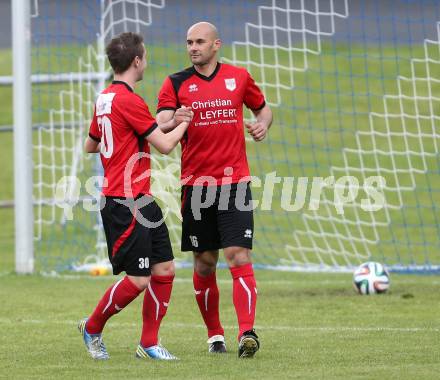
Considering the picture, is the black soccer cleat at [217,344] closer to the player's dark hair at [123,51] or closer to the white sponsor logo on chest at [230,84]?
the white sponsor logo on chest at [230,84]

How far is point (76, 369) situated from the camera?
23.2 feet

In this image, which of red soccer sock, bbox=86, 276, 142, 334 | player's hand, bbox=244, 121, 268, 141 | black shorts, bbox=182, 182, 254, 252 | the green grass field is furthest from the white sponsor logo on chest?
the green grass field

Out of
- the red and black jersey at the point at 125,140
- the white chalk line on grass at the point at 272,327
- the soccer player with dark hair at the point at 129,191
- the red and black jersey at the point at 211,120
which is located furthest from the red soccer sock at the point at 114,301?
the white chalk line on grass at the point at 272,327

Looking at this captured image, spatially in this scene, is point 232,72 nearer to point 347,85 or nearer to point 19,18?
point 19,18

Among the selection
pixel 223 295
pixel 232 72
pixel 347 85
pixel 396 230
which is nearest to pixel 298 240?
pixel 396 230

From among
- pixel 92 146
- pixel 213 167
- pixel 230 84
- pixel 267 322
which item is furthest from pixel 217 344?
pixel 230 84

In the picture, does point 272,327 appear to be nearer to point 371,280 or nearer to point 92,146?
point 371,280

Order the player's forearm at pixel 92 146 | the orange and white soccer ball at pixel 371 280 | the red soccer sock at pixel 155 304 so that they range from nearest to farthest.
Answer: the red soccer sock at pixel 155 304
the player's forearm at pixel 92 146
the orange and white soccer ball at pixel 371 280

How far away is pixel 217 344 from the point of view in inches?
305

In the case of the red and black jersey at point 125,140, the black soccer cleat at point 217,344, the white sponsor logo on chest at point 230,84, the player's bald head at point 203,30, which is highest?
the player's bald head at point 203,30

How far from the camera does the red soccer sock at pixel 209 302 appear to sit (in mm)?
7832

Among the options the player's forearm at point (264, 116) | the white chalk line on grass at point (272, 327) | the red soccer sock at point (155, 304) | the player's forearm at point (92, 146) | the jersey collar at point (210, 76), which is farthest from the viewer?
the white chalk line on grass at point (272, 327)

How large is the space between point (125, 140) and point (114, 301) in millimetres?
1019

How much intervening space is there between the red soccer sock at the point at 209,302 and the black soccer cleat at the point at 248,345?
49 centimetres
